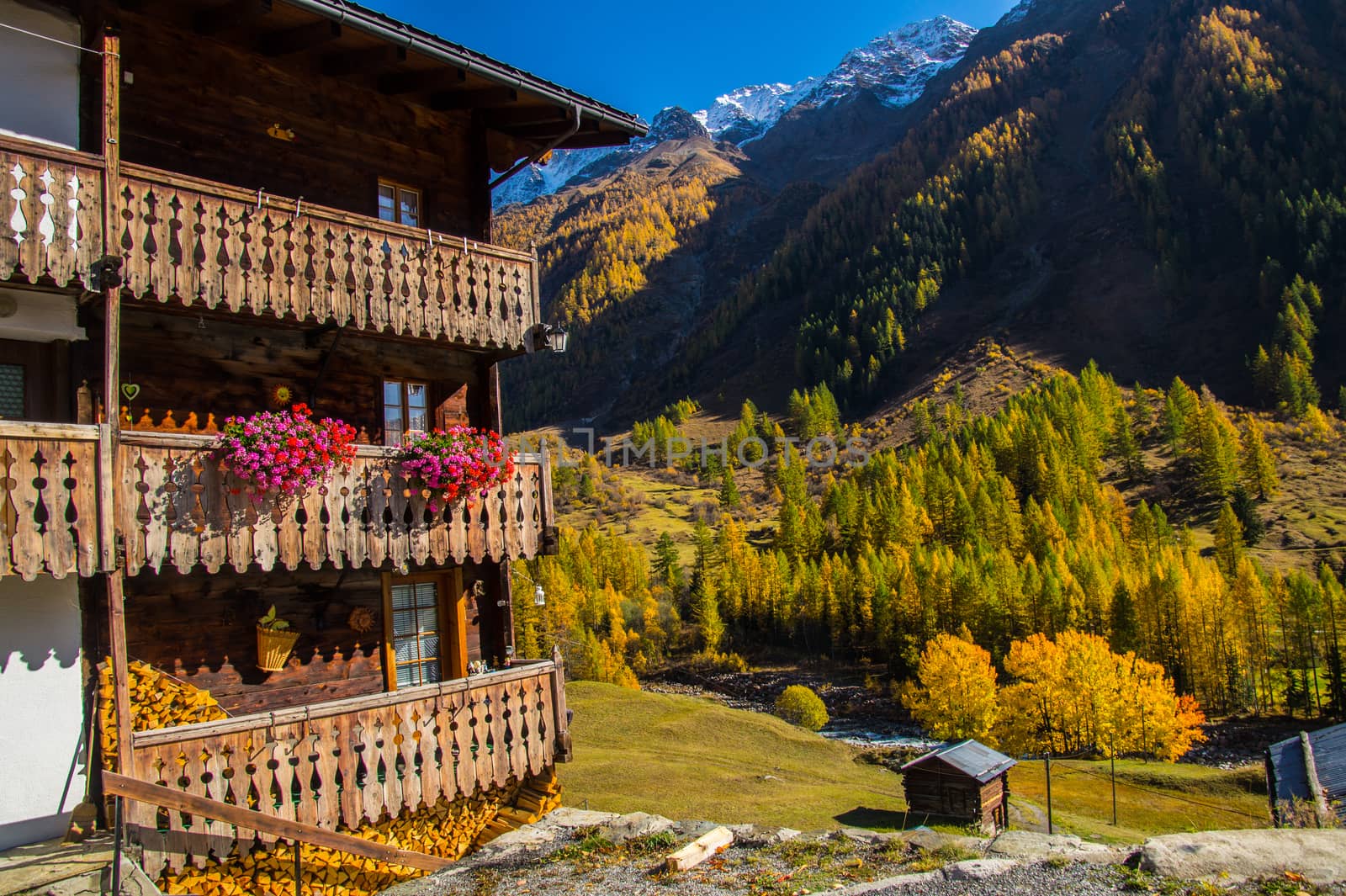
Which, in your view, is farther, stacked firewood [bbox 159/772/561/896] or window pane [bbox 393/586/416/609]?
window pane [bbox 393/586/416/609]

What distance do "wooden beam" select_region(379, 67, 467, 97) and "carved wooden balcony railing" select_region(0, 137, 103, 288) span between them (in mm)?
5585

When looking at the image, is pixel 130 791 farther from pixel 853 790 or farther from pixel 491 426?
pixel 853 790

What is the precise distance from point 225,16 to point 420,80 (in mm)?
3013

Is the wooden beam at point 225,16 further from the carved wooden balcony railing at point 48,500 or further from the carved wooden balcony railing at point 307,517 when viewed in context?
the carved wooden balcony railing at point 48,500

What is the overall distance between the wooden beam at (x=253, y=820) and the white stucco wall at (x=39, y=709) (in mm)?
1408

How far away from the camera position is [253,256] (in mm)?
12336

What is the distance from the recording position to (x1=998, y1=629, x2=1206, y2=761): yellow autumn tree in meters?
62.2

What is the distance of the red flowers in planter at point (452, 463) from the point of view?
1302cm

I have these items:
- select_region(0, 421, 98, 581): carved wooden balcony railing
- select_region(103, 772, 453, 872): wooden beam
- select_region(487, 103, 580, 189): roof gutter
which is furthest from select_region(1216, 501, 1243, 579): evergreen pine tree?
select_region(0, 421, 98, 581): carved wooden balcony railing

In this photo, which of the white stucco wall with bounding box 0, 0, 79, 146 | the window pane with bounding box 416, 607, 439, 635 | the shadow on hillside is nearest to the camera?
the white stucco wall with bounding box 0, 0, 79, 146

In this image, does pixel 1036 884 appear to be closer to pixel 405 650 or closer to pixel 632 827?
pixel 632 827

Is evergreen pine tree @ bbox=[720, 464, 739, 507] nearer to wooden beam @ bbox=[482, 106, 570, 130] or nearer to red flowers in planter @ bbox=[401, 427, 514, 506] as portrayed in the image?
wooden beam @ bbox=[482, 106, 570, 130]

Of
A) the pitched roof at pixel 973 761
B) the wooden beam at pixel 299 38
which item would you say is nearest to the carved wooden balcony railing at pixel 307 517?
the wooden beam at pixel 299 38

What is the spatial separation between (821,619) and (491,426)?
87.7 m
